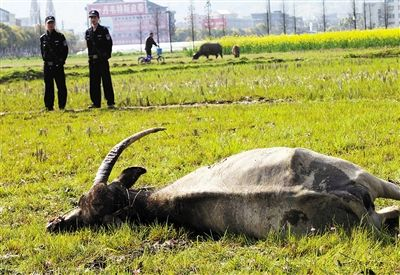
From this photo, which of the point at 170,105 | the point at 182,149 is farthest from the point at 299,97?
the point at 182,149

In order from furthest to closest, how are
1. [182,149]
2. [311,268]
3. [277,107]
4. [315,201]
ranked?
[277,107] < [182,149] < [315,201] < [311,268]

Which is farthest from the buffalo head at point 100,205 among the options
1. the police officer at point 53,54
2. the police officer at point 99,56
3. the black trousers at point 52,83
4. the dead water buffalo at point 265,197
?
the black trousers at point 52,83

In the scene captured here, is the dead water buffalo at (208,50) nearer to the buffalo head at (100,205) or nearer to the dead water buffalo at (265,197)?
the buffalo head at (100,205)

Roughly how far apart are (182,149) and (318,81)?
7.24 m

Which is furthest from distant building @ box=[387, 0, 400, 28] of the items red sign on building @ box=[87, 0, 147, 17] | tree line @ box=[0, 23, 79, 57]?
tree line @ box=[0, 23, 79, 57]

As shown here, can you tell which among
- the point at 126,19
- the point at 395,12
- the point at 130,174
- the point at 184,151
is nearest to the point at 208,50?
the point at 184,151

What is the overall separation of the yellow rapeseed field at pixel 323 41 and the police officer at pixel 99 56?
109 ft

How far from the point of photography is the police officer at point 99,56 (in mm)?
14062

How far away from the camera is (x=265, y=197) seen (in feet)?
15.3

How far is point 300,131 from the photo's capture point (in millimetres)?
9312

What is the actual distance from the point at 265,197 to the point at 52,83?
10.7 meters

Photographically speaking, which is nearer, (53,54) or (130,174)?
(130,174)

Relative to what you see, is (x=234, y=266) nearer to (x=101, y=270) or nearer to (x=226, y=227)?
(x=226, y=227)

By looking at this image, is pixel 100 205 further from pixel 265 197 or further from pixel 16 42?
pixel 16 42
